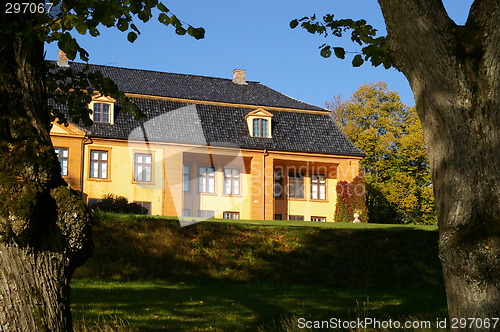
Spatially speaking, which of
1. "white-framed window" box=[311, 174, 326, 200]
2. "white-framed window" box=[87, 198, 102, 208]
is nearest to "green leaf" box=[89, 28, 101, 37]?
"white-framed window" box=[87, 198, 102, 208]

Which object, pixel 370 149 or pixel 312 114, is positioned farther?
pixel 370 149

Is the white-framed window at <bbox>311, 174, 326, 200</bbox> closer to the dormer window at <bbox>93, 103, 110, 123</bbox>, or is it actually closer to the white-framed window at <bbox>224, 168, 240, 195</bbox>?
the white-framed window at <bbox>224, 168, 240, 195</bbox>

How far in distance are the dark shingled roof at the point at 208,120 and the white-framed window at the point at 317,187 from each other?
6.90ft

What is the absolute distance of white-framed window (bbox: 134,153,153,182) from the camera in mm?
32250

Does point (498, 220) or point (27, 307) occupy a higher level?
point (498, 220)

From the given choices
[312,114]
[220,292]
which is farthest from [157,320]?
[312,114]

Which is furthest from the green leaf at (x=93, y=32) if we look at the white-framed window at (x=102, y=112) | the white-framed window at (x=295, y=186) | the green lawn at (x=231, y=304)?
the white-framed window at (x=295, y=186)

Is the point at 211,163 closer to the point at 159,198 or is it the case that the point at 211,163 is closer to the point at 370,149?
the point at 159,198

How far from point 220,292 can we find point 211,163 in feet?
70.2

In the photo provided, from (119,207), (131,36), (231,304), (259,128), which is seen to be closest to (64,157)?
(119,207)

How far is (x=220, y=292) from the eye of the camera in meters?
13.4

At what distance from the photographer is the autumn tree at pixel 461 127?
4.53 meters

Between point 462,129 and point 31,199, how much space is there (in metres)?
3.09

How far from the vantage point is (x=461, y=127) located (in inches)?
186
